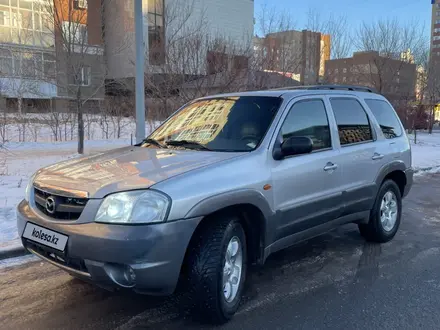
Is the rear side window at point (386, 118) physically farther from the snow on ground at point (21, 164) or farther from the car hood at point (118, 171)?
the snow on ground at point (21, 164)

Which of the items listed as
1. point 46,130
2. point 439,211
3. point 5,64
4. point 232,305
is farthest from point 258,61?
point 5,64

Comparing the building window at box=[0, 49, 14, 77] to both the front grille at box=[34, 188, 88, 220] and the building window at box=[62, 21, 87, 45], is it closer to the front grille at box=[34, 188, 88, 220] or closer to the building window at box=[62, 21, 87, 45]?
the building window at box=[62, 21, 87, 45]

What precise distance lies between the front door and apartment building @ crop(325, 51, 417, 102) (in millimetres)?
16412

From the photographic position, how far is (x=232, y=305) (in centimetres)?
346

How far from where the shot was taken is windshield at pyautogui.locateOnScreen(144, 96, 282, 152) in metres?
3.91

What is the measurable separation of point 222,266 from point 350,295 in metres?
1.43

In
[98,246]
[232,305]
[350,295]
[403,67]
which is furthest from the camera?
[403,67]

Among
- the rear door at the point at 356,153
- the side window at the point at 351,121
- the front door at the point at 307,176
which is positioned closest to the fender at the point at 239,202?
the front door at the point at 307,176

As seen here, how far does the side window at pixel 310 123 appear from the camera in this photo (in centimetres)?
412

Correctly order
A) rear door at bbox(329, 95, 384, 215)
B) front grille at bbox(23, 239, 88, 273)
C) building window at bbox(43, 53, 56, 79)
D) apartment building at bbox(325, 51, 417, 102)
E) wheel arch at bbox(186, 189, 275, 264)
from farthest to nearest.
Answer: apartment building at bbox(325, 51, 417, 102), building window at bbox(43, 53, 56, 79), rear door at bbox(329, 95, 384, 215), wheel arch at bbox(186, 189, 275, 264), front grille at bbox(23, 239, 88, 273)

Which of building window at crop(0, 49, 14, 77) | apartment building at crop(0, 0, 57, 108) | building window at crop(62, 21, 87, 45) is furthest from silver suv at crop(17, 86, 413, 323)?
building window at crop(0, 49, 14, 77)

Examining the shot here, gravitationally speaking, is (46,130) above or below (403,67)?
below

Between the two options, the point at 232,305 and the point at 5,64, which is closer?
the point at 232,305

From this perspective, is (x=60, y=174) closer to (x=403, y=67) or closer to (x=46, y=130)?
(x=46, y=130)
